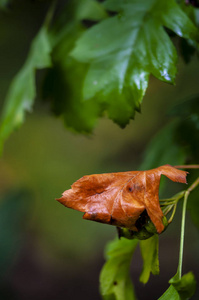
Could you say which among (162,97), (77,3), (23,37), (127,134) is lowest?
(127,134)

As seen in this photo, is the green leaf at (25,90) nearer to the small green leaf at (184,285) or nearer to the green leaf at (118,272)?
the green leaf at (118,272)

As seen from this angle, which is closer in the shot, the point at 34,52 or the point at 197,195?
the point at 197,195

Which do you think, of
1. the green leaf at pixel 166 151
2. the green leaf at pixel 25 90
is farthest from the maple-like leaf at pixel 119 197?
the green leaf at pixel 25 90

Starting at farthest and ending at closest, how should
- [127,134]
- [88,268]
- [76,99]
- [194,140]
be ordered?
[88,268] → [127,134] → [76,99] → [194,140]

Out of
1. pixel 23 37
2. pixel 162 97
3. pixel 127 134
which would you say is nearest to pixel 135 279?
pixel 127 134

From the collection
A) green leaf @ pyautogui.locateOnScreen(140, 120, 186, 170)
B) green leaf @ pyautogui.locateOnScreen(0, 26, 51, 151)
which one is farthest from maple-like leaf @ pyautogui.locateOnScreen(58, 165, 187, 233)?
green leaf @ pyautogui.locateOnScreen(0, 26, 51, 151)

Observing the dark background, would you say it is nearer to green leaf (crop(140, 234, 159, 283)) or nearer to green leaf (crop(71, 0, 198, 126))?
green leaf (crop(71, 0, 198, 126))

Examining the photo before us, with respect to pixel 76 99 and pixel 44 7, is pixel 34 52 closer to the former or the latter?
pixel 76 99
